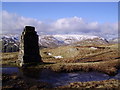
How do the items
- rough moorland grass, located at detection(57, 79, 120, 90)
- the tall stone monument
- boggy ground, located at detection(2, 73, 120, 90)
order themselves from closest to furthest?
boggy ground, located at detection(2, 73, 120, 90), rough moorland grass, located at detection(57, 79, 120, 90), the tall stone monument

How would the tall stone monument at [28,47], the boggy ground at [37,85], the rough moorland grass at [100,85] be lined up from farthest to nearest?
the tall stone monument at [28,47]
the rough moorland grass at [100,85]
the boggy ground at [37,85]

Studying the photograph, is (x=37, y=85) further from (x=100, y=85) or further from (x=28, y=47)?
(x=28, y=47)

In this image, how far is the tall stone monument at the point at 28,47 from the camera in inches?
1410

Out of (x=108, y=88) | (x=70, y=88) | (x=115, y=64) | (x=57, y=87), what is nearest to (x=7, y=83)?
(x=57, y=87)

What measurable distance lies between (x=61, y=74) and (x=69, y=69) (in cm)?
289

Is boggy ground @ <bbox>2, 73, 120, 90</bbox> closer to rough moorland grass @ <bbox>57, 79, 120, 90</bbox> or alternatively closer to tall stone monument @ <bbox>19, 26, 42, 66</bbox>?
rough moorland grass @ <bbox>57, 79, 120, 90</bbox>

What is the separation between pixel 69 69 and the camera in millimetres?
33219

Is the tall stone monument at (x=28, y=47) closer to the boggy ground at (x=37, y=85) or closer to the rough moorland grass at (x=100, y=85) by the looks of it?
the boggy ground at (x=37, y=85)

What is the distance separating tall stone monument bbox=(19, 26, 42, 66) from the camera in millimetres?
35812

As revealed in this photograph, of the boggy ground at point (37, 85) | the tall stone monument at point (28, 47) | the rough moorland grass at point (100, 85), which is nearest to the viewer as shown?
the boggy ground at point (37, 85)

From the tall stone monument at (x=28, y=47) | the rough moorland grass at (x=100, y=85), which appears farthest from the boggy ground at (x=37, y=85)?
the tall stone monument at (x=28, y=47)

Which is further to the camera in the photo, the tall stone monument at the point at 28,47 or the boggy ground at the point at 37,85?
the tall stone monument at the point at 28,47

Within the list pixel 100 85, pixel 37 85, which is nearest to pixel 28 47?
pixel 37 85

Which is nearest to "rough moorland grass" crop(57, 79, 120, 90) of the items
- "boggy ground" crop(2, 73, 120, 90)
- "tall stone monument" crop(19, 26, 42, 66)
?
"boggy ground" crop(2, 73, 120, 90)
